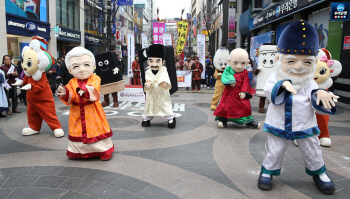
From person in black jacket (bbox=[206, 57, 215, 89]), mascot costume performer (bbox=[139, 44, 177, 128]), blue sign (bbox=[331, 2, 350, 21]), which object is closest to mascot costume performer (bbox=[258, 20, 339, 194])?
mascot costume performer (bbox=[139, 44, 177, 128])

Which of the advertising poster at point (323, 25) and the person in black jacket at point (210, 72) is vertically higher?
the advertising poster at point (323, 25)

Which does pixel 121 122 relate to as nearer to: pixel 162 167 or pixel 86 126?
pixel 86 126

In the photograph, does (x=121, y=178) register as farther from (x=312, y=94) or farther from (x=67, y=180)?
(x=312, y=94)

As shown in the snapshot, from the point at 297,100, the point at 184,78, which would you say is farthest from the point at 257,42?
the point at 297,100

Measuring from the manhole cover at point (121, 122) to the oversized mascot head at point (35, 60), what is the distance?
188 centimetres

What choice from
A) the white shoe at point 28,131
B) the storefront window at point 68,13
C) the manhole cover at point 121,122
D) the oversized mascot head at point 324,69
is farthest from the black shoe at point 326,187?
the storefront window at point 68,13

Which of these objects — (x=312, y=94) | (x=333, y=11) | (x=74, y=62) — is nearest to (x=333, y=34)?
(x=333, y=11)

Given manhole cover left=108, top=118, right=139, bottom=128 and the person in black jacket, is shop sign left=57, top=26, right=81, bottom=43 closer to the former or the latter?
the person in black jacket

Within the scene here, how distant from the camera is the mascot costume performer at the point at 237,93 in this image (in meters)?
5.75

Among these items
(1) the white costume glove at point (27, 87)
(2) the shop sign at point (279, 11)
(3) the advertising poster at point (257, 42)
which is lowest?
(1) the white costume glove at point (27, 87)

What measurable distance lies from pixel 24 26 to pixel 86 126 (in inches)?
546

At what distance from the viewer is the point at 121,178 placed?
3.36 metres

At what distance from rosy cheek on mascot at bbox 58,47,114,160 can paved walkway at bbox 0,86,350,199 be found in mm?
176

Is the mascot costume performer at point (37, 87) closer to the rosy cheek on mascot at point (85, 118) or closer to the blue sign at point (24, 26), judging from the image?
the rosy cheek on mascot at point (85, 118)
